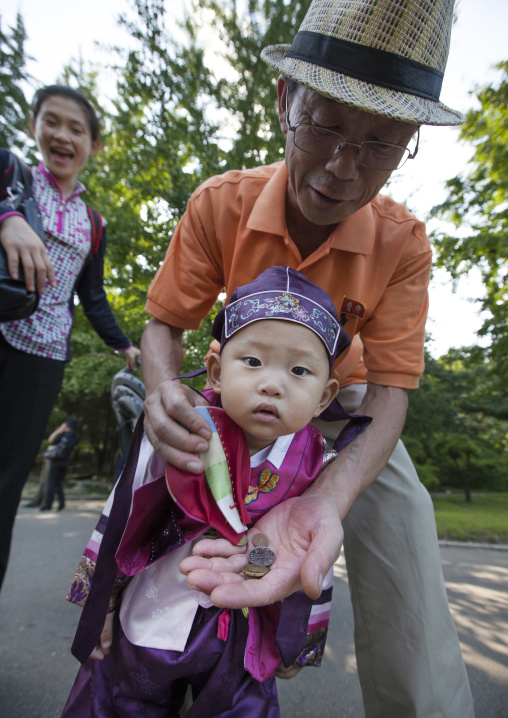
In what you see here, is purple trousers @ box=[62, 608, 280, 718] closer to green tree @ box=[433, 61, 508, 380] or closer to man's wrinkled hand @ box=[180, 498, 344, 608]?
man's wrinkled hand @ box=[180, 498, 344, 608]

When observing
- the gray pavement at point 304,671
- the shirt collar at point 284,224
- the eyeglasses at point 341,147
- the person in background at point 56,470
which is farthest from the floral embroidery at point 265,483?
the person in background at point 56,470

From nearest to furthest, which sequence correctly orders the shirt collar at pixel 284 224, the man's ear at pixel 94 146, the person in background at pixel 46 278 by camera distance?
the shirt collar at pixel 284 224 → the person in background at pixel 46 278 → the man's ear at pixel 94 146

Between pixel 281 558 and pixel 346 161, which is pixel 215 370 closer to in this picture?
pixel 281 558

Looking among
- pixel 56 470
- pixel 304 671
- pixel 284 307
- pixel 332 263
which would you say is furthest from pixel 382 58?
pixel 56 470

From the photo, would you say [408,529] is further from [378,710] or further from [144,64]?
[144,64]

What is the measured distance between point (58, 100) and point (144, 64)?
7.28 metres

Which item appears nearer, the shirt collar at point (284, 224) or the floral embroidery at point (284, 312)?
the floral embroidery at point (284, 312)

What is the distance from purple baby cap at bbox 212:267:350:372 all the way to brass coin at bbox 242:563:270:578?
61 centimetres

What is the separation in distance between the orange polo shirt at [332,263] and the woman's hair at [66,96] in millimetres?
1091

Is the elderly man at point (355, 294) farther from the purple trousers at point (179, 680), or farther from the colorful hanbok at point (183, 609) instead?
the purple trousers at point (179, 680)

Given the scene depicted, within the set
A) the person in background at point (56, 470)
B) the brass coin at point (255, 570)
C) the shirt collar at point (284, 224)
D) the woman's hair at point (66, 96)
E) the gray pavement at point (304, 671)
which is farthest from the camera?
the person in background at point (56, 470)

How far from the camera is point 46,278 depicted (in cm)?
203

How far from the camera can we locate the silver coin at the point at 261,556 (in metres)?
1.16

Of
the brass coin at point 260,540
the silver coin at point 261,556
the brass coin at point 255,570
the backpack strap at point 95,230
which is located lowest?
the brass coin at point 255,570
